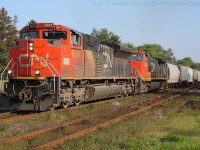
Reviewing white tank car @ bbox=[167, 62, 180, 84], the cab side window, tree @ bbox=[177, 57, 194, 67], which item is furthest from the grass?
tree @ bbox=[177, 57, 194, 67]

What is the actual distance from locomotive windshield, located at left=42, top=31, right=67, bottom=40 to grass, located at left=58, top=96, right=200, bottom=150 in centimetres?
453

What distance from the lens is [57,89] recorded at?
38.1ft

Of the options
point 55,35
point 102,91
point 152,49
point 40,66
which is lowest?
point 102,91

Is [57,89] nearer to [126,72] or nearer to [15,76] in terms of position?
[15,76]

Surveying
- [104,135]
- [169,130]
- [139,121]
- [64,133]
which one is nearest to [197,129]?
[169,130]

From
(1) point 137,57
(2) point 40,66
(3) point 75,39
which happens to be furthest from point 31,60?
(1) point 137,57

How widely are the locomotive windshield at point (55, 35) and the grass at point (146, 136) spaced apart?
4.53m

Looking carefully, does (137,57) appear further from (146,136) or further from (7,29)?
(7,29)

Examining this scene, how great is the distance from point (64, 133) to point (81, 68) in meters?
6.03

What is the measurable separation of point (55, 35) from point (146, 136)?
22.1 feet

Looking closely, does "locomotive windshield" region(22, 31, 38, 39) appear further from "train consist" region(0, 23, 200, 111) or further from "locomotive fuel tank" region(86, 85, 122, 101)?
"locomotive fuel tank" region(86, 85, 122, 101)

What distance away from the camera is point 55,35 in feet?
42.1

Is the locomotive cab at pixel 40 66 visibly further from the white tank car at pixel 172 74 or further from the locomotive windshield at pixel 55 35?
the white tank car at pixel 172 74

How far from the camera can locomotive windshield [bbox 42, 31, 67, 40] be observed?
12.7m
